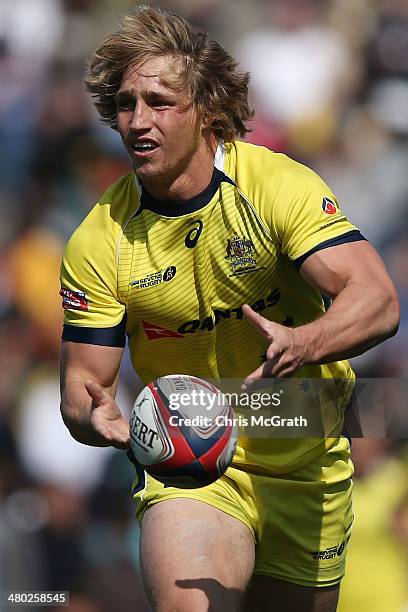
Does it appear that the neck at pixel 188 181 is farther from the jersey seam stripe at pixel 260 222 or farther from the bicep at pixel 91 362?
the bicep at pixel 91 362

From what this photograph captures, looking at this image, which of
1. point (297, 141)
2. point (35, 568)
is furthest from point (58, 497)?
point (297, 141)

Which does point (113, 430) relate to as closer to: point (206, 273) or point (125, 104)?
point (206, 273)

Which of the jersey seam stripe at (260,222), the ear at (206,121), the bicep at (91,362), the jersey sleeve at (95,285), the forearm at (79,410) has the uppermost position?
the ear at (206,121)

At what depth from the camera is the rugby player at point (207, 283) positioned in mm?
3477

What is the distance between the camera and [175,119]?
12.1ft

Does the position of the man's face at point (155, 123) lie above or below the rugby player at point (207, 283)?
above

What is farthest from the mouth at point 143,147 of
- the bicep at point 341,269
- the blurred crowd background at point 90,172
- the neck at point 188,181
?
the blurred crowd background at point 90,172

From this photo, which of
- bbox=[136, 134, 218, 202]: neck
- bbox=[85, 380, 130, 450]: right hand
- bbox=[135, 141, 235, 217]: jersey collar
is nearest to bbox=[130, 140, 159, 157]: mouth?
bbox=[136, 134, 218, 202]: neck

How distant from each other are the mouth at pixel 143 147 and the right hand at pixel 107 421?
87 centimetres

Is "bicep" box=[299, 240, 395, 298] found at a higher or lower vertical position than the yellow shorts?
higher

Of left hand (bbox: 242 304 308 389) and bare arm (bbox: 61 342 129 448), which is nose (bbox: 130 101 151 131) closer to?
bare arm (bbox: 61 342 129 448)

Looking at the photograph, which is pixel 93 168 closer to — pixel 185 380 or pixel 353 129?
pixel 353 129

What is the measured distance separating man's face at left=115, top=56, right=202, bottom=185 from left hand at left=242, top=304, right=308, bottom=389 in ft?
3.08

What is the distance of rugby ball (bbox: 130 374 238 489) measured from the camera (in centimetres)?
314
